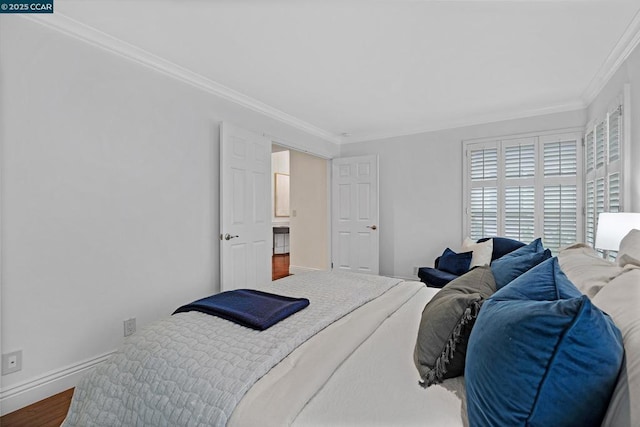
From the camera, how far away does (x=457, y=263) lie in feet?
12.3

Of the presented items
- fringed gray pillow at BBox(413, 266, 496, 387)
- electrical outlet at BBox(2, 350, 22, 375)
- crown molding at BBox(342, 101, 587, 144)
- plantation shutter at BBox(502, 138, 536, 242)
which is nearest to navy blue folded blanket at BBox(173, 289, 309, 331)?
fringed gray pillow at BBox(413, 266, 496, 387)

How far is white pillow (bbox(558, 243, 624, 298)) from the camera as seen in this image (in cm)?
117

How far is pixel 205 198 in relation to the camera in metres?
3.20

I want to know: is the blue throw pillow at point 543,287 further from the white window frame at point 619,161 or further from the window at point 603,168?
the window at point 603,168

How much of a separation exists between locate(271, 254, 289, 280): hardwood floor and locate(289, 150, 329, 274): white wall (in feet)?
0.84

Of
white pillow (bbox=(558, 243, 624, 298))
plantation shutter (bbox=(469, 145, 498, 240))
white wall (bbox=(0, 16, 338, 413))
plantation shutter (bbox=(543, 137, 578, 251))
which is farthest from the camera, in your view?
plantation shutter (bbox=(469, 145, 498, 240))

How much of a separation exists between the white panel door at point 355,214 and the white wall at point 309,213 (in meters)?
0.33

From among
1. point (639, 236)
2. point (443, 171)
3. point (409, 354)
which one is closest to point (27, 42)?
point (409, 354)

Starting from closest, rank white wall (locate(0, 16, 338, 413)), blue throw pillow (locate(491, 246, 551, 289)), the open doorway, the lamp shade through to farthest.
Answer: blue throw pillow (locate(491, 246, 551, 289)) < the lamp shade < white wall (locate(0, 16, 338, 413)) < the open doorway

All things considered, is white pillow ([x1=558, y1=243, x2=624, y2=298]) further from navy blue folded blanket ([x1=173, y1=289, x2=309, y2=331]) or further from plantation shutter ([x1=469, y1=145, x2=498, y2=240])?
plantation shutter ([x1=469, y1=145, x2=498, y2=240])

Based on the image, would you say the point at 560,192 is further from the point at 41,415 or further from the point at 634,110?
the point at 41,415

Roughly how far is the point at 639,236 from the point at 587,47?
6.14ft

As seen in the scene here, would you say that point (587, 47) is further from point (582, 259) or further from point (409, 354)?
point (409, 354)

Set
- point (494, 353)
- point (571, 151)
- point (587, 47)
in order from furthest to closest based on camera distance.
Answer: point (571, 151)
point (587, 47)
point (494, 353)
